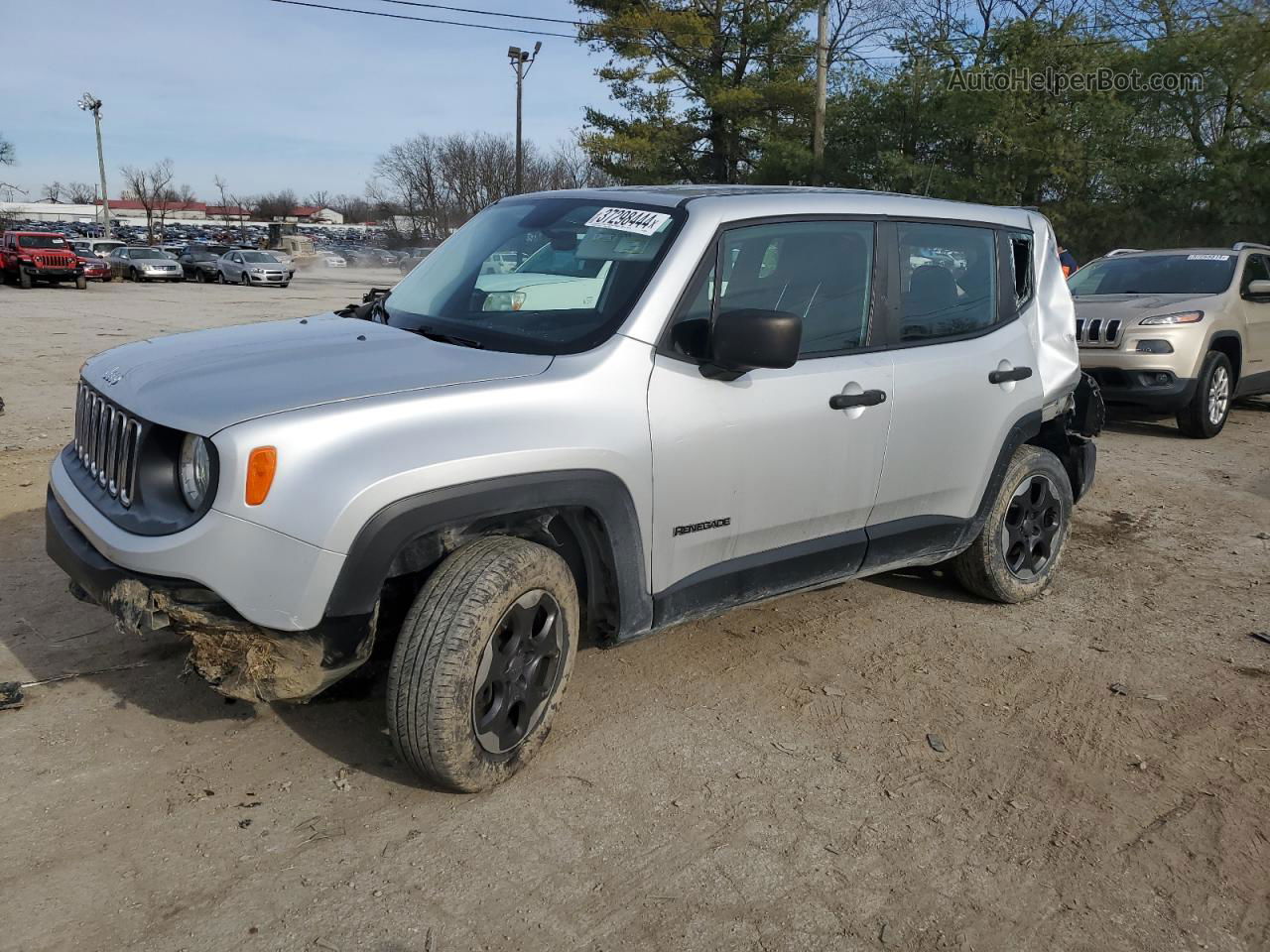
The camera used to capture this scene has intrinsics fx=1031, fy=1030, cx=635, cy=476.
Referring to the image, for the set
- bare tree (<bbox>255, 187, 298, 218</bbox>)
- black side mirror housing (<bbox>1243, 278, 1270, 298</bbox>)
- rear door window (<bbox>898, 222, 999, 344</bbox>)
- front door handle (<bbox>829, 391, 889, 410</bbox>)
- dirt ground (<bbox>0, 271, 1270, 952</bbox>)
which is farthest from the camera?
bare tree (<bbox>255, 187, 298, 218</bbox>)

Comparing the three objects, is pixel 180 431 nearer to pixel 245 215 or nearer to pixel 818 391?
pixel 818 391

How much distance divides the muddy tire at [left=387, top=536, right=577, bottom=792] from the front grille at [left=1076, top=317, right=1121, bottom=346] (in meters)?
7.72

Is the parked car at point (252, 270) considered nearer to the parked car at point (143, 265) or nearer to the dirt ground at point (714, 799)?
the parked car at point (143, 265)

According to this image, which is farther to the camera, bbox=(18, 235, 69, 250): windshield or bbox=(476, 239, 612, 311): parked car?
bbox=(18, 235, 69, 250): windshield

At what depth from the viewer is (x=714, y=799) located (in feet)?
10.4

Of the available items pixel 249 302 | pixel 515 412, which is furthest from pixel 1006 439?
pixel 249 302

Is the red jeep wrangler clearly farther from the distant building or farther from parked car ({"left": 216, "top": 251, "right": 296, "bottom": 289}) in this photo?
the distant building

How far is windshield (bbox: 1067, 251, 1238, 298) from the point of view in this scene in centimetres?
1005

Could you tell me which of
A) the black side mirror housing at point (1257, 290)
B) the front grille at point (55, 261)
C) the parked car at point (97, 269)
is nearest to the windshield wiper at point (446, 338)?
the black side mirror housing at point (1257, 290)

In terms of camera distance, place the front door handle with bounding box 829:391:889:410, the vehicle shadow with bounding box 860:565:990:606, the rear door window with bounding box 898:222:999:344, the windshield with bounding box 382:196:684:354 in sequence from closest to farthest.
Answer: the windshield with bounding box 382:196:684:354 < the front door handle with bounding box 829:391:889:410 < the rear door window with bounding box 898:222:999:344 < the vehicle shadow with bounding box 860:565:990:606

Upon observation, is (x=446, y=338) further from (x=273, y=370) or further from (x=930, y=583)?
(x=930, y=583)

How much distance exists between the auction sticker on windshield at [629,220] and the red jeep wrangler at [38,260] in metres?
31.8

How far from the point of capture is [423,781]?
10.2 ft

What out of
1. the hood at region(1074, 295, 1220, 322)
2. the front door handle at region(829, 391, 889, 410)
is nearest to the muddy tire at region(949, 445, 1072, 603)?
the front door handle at region(829, 391, 889, 410)
